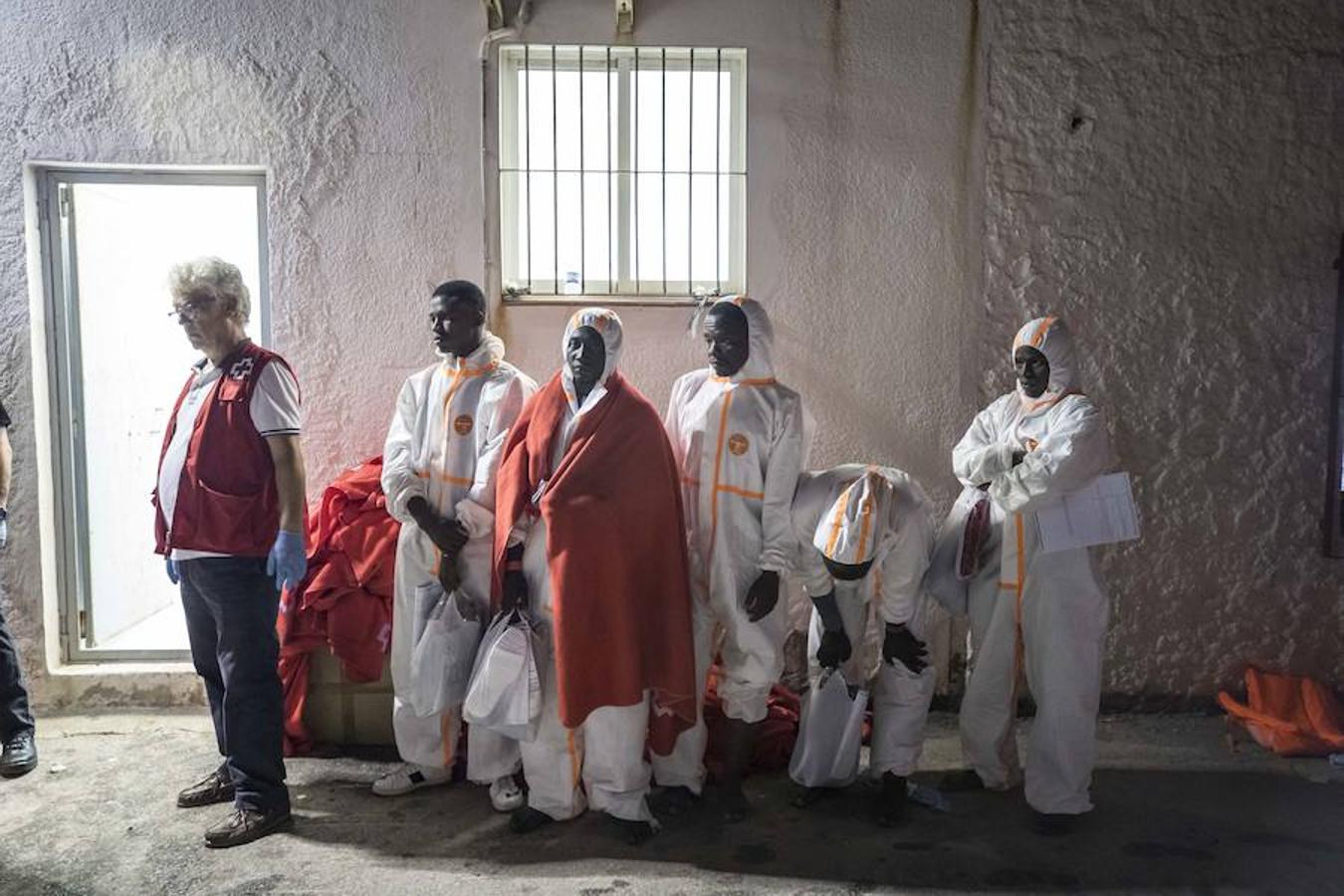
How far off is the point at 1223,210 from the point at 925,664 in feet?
8.98

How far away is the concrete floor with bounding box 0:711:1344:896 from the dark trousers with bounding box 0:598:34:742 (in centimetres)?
20

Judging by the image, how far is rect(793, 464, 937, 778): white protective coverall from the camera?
3.29 metres

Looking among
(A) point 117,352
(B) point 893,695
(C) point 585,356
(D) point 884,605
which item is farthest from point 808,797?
(A) point 117,352

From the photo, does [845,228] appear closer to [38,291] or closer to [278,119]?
[278,119]

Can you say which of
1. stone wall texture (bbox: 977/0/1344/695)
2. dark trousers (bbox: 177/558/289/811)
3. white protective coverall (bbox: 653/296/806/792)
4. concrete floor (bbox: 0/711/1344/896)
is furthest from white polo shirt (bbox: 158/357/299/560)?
stone wall texture (bbox: 977/0/1344/695)

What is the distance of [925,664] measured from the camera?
11.5ft

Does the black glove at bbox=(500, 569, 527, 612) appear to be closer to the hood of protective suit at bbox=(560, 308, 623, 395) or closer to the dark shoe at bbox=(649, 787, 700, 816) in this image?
the hood of protective suit at bbox=(560, 308, 623, 395)

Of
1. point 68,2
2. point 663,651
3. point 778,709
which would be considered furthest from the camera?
point 68,2

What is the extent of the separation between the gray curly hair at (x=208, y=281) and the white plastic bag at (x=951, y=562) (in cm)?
276

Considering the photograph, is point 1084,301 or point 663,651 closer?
point 663,651

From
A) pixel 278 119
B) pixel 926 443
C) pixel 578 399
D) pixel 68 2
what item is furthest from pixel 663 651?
pixel 68 2

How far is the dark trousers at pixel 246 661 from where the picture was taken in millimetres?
3307

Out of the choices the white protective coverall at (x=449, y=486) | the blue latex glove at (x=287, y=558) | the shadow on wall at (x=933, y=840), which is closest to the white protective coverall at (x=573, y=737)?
the shadow on wall at (x=933, y=840)

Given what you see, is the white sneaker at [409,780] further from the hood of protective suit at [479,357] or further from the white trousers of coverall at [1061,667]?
the white trousers of coverall at [1061,667]
